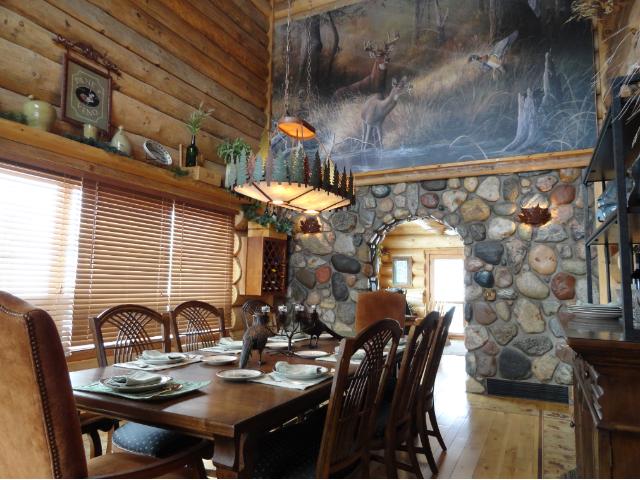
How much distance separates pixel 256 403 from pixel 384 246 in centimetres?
819

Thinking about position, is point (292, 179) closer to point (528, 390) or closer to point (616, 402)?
point (616, 402)

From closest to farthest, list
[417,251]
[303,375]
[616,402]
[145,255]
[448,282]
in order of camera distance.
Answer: [616,402], [303,375], [145,255], [448,282], [417,251]

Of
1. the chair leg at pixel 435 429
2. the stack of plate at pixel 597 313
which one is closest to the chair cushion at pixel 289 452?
the chair leg at pixel 435 429

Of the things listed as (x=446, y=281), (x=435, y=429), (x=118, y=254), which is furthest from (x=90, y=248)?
(x=446, y=281)

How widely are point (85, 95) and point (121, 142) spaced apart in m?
0.42

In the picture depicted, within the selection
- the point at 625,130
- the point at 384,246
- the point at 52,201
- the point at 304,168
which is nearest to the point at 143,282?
the point at 52,201

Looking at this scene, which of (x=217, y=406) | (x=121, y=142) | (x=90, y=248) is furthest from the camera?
(x=121, y=142)

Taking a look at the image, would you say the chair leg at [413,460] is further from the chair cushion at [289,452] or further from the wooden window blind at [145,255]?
the wooden window blind at [145,255]

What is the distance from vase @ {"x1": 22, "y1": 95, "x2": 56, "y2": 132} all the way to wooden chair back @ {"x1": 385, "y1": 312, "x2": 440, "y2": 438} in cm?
276

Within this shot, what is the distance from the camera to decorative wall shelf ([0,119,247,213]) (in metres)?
2.79

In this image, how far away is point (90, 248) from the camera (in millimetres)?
3408

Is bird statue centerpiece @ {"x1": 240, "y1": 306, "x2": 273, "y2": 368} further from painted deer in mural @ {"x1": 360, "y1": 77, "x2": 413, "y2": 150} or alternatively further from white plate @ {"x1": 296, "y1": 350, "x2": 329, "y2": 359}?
painted deer in mural @ {"x1": 360, "y1": 77, "x2": 413, "y2": 150}

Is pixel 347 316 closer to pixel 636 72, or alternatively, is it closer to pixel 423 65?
pixel 423 65

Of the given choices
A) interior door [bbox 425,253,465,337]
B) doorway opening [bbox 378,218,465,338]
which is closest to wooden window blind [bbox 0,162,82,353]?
doorway opening [bbox 378,218,465,338]
